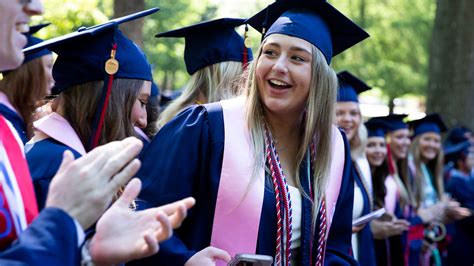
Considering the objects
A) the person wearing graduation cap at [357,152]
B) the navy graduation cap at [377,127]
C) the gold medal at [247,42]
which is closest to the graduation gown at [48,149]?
the gold medal at [247,42]

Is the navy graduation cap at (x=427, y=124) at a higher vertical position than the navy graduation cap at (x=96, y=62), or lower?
lower

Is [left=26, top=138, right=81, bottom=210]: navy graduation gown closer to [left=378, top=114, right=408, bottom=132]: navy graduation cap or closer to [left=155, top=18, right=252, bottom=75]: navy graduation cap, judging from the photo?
[left=155, top=18, right=252, bottom=75]: navy graduation cap

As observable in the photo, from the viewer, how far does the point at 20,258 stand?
1.77 meters

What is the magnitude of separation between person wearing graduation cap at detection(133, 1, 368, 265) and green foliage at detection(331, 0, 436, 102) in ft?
46.0

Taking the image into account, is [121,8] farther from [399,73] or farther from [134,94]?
[399,73]

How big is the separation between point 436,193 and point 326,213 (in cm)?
490

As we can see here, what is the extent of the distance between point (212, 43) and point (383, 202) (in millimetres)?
2797

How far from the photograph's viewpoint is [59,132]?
2.79 metres

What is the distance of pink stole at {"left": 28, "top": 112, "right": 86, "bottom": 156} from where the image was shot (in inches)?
108

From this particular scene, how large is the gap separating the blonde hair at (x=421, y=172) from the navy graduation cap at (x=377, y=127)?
0.72 metres

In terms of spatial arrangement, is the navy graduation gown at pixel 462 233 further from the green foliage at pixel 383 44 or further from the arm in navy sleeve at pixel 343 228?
the green foliage at pixel 383 44

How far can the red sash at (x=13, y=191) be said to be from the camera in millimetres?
1926

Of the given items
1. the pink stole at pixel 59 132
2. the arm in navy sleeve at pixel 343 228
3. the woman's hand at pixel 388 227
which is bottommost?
the woman's hand at pixel 388 227

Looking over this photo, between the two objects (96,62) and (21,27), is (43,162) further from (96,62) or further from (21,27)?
(21,27)
